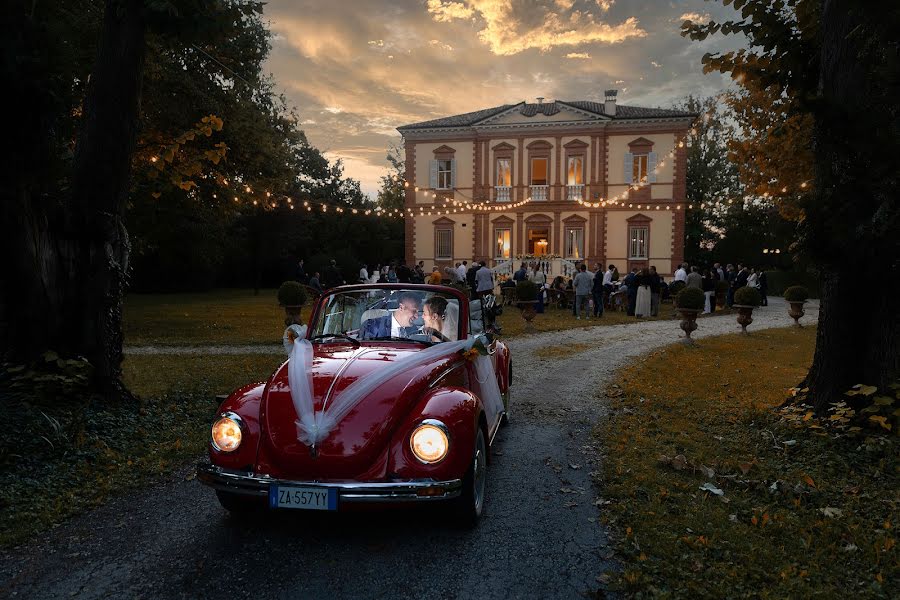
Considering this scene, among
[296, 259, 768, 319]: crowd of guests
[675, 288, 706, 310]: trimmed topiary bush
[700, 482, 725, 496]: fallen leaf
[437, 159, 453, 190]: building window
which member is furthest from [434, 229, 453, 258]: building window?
[700, 482, 725, 496]: fallen leaf

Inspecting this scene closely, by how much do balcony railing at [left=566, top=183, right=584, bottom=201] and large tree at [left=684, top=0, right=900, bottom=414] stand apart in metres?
27.8

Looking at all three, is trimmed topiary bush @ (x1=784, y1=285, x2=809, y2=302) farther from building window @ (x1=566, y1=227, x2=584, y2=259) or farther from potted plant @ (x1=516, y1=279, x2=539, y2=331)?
building window @ (x1=566, y1=227, x2=584, y2=259)

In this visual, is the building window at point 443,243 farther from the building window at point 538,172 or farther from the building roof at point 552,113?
the building roof at point 552,113

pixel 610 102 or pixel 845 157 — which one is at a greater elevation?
pixel 610 102

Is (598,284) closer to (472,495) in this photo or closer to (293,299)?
(293,299)

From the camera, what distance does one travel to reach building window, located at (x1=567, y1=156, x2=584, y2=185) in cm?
3478

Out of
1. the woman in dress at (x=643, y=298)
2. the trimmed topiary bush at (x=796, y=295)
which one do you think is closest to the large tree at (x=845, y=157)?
the trimmed topiary bush at (x=796, y=295)

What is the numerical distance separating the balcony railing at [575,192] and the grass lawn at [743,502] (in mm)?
28515

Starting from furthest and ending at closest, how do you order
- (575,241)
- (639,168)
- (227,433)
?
(575,241) → (639,168) → (227,433)

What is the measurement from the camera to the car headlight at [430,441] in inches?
134

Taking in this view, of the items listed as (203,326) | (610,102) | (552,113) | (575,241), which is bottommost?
(203,326)

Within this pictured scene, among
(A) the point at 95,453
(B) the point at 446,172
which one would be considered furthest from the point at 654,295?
(B) the point at 446,172

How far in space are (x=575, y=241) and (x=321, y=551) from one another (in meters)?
33.5

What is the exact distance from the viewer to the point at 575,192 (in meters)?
34.9
